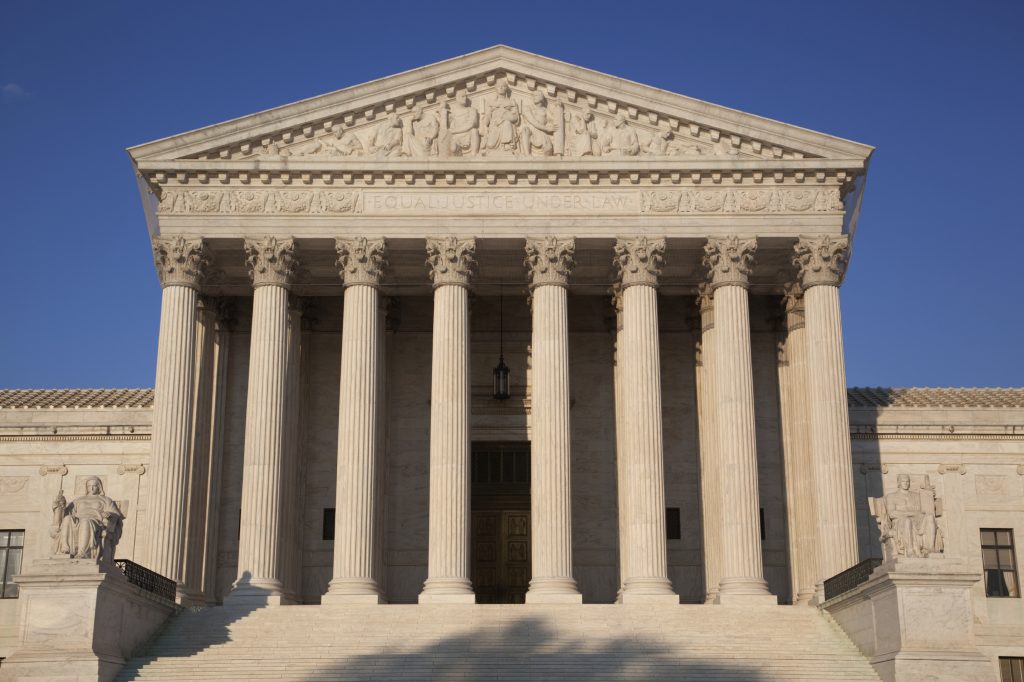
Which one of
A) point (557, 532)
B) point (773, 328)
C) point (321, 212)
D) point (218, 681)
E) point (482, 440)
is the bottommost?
point (218, 681)

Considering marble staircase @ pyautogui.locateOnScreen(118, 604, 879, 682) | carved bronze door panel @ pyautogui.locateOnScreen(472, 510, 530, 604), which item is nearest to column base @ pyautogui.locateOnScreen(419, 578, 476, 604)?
marble staircase @ pyautogui.locateOnScreen(118, 604, 879, 682)

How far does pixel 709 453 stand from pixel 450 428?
8828mm

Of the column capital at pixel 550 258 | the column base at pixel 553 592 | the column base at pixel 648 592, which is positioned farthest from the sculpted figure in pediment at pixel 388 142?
the column base at pixel 648 592

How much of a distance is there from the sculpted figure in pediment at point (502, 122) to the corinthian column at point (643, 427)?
4.58m

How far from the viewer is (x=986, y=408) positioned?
42438 millimetres

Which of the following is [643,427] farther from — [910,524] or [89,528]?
[89,528]

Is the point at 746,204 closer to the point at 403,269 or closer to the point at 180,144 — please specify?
the point at 403,269

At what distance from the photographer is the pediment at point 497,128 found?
37.5 metres

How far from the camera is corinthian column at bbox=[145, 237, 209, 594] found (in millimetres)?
34906

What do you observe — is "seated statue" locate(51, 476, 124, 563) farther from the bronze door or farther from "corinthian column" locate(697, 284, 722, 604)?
"corinthian column" locate(697, 284, 722, 604)

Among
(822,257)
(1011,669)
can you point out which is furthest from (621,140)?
(1011,669)

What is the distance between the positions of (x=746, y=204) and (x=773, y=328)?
20.7ft

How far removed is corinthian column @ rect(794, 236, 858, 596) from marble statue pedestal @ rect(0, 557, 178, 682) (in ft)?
62.8

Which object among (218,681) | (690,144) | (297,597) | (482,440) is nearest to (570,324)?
(482,440)
